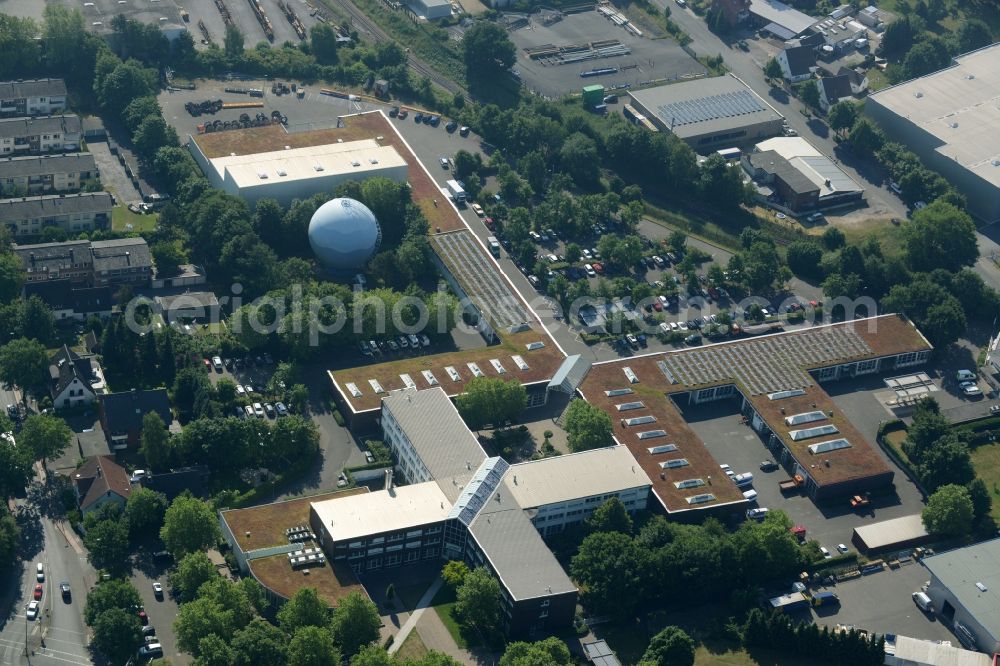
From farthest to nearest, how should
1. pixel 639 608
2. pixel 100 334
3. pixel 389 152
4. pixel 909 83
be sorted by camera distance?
pixel 909 83
pixel 389 152
pixel 100 334
pixel 639 608

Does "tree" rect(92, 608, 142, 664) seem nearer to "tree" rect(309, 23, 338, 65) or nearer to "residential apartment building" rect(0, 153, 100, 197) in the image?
"residential apartment building" rect(0, 153, 100, 197)

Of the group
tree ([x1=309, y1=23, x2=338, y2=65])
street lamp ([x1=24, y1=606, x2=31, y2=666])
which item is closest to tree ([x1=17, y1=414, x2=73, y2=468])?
street lamp ([x1=24, y1=606, x2=31, y2=666])

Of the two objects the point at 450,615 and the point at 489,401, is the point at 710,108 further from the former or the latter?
the point at 450,615

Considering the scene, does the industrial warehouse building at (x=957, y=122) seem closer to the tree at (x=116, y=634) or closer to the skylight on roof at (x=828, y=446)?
the skylight on roof at (x=828, y=446)

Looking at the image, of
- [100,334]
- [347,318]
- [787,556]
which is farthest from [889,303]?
[100,334]

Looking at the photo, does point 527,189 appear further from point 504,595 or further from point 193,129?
point 504,595

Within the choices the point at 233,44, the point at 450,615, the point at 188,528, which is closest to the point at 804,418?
the point at 450,615
